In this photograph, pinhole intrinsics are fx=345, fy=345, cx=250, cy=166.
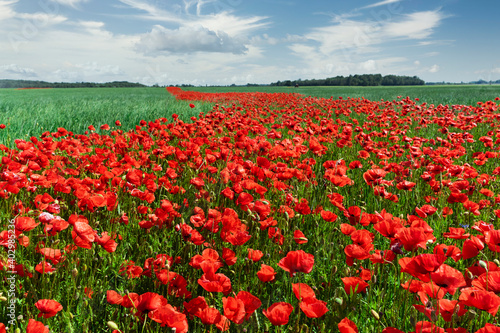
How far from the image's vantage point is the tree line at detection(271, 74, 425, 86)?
7838cm

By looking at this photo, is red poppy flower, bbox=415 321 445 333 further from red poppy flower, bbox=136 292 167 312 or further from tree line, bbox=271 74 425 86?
tree line, bbox=271 74 425 86

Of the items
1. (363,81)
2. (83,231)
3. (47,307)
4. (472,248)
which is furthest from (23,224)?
(363,81)

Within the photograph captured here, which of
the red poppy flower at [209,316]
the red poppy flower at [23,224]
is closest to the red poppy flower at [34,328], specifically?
the red poppy flower at [209,316]

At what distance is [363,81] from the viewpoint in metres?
77.0

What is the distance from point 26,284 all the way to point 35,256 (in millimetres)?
268

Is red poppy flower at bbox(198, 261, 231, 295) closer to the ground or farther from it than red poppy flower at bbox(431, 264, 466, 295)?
closer to the ground

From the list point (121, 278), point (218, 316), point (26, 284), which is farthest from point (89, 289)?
point (218, 316)

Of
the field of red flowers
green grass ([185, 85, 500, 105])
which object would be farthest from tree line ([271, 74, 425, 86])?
the field of red flowers

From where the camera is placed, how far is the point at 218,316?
3.78 ft

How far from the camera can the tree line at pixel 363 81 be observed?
257ft

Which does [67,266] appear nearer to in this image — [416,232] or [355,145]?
[416,232]

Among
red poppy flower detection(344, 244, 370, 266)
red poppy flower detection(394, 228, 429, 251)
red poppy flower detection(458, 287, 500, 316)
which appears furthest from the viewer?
red poppy flower detection(344, 244, 370, 266)

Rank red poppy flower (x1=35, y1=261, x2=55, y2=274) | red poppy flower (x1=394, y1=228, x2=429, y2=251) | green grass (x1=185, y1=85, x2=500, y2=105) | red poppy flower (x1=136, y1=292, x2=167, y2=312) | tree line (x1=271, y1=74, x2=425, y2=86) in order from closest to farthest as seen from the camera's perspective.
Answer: red poppy flower (x1=136, y1=292, x2=167, y2=312), red poppy flower (x1=394, y1=228, x2=429, y2=251), red poppy flower (x1=35, y1=261, x2=55, y2=274), green grass (x1=185, y1=85, x2=500, y2=105), tree line (x1=271, y1=74, x2=425, y2=86)

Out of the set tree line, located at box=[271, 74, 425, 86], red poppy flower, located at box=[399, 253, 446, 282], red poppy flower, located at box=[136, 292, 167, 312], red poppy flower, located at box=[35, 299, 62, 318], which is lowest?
red poppy flower, located at box=[35, 299, 62, 318]
